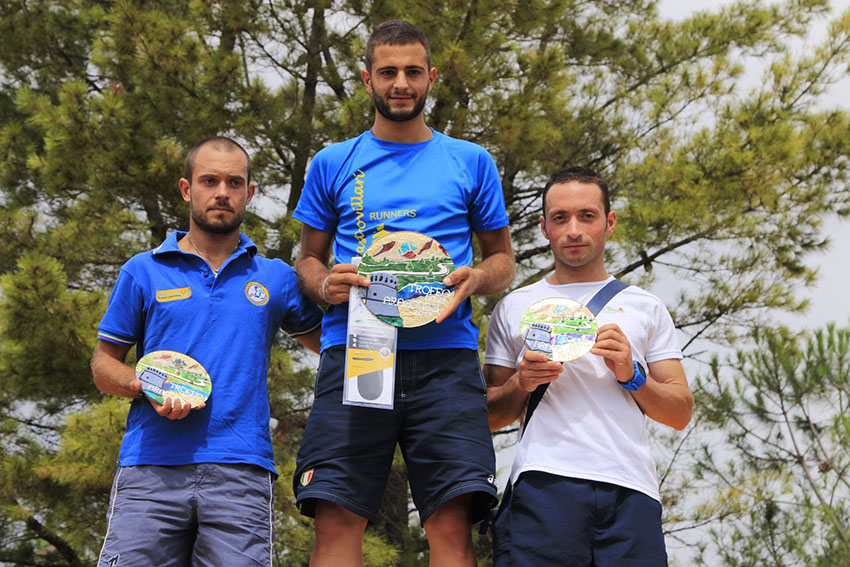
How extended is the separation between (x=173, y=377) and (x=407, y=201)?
2.48ft

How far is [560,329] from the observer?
7.30 feet

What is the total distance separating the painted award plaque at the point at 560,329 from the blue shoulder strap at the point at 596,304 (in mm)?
96

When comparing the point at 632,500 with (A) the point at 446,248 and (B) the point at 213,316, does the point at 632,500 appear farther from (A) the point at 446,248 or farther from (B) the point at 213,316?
(B) the point at 213,316

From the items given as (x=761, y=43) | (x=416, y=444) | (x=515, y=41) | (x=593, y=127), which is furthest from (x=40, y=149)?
(x=416, y=444)

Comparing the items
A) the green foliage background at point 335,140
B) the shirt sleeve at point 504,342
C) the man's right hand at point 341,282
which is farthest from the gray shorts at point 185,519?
the green foliage background at point 335,140

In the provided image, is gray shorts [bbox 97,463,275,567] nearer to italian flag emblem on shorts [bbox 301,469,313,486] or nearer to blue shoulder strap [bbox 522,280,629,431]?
italian flag emblem on shorts [bbox 301,469,313,486]

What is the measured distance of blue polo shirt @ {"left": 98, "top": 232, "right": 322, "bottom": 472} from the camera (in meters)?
2.33

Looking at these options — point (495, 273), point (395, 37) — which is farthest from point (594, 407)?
point (395, 37)

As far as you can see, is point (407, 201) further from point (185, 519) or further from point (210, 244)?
point (185, 519)

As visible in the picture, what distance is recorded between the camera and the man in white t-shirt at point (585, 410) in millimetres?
2152

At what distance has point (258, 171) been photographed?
307 inches

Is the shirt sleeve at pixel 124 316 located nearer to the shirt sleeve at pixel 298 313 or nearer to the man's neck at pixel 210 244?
the man's neck at pixel 210 244

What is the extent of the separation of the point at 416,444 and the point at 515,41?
5864 mm

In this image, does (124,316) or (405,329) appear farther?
(124,316)
